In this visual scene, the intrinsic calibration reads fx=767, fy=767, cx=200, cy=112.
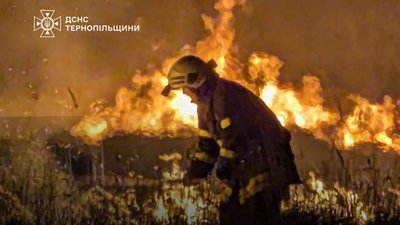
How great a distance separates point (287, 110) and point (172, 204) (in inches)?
25.0

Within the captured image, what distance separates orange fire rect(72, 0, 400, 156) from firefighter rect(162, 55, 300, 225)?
0.06m

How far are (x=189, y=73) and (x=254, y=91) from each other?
0.29m

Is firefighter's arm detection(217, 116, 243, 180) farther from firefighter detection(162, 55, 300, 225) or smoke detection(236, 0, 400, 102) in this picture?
smoke detection(236, 0, 400, 102)

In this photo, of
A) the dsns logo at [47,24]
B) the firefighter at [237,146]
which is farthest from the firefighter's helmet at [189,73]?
the dsns logo at [47,24]

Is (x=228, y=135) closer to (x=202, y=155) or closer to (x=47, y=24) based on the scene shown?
Result: (x=202, y=155)

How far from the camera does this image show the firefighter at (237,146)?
10.4 feet

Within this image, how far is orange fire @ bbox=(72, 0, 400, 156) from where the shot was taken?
3.29 metres

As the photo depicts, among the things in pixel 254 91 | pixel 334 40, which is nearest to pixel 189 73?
pixel 254 91

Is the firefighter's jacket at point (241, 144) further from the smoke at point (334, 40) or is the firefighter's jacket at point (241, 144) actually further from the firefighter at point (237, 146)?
the smoke at point (334, 40)

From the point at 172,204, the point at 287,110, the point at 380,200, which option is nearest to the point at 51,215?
the point at 172,204

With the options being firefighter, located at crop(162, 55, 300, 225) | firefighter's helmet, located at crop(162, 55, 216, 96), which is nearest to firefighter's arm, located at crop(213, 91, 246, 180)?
firefighter, located at crop(162, 55, 300, 225)

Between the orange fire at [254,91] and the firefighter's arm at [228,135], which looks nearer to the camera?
the firefighter's arm at [228,135]

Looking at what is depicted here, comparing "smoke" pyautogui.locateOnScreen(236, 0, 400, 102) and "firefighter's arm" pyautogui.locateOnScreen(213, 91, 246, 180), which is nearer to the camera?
"firefighter's arm" pyautogui.locateOnScreen(213, 91, 246, 180)

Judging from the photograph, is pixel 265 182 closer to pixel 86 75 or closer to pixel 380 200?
pixel 380 200
